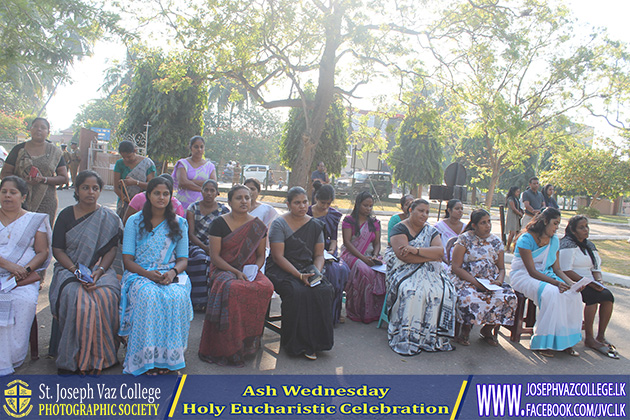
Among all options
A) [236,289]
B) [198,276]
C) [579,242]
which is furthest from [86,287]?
[579,242]

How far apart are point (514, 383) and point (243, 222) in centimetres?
282

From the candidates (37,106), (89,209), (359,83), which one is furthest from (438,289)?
(37,106)

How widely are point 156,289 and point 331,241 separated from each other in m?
2.68

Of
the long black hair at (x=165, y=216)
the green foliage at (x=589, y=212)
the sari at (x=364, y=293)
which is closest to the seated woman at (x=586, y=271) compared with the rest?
the sari at (x=364, y=293)

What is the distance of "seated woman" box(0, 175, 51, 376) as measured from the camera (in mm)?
3539

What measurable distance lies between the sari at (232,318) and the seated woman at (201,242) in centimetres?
118

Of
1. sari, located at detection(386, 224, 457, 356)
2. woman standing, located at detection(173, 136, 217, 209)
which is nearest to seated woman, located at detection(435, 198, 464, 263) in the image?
sari, located at detection(386, 224, 457, 356)

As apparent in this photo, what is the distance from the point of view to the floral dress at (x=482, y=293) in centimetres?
484

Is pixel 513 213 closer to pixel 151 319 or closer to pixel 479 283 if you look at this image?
pixel 479 283

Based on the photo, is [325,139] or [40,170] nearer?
[40,170]

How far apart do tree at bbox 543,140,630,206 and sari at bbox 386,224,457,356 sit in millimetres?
19735

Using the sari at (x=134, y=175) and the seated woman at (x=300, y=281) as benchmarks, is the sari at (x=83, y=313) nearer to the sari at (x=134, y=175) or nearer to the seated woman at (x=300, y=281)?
the seated woman at (x=300, y=281)

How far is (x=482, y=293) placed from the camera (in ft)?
16.1

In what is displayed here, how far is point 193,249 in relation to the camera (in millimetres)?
5566
